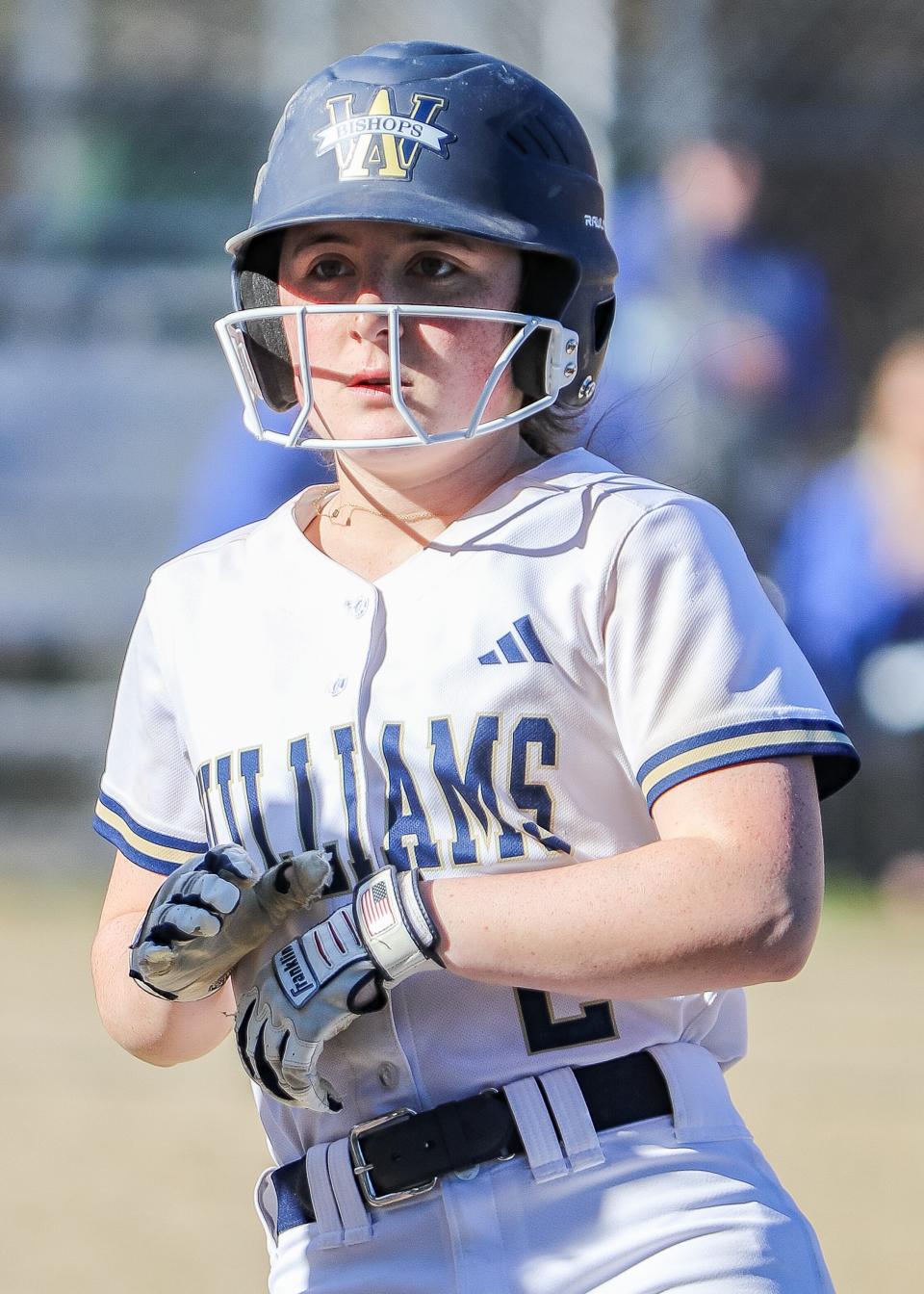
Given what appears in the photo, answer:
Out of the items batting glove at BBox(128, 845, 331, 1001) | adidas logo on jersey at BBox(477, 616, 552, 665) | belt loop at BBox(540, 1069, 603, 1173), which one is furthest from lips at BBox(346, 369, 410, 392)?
belt loop at BBox(540, 1069, 603, 1173)

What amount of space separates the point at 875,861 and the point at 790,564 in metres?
1.27

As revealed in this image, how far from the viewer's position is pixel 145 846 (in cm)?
190

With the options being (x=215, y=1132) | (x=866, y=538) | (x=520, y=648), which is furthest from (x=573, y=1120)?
(x=866, y=538)

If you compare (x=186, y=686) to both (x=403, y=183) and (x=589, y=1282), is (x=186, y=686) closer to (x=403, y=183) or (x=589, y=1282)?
(x=403, y=183)

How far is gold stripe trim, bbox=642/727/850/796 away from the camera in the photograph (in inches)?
61.6

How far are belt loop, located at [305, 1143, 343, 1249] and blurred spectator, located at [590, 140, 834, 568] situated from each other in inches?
172

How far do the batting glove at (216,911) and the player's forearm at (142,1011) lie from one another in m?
0.15

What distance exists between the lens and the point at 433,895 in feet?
5.13

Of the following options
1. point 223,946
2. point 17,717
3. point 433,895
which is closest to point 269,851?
point 223,946

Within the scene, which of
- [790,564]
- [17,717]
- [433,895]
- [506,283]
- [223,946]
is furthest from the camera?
[17,717]

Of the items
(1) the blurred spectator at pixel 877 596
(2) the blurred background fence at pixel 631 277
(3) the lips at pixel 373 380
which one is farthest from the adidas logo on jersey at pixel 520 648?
(1) the blurred spectator at pixel 877 596

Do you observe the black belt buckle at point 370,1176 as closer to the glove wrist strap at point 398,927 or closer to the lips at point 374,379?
the glove wrist strap at point 398,927

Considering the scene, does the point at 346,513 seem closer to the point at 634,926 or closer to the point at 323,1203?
the point at 634,926

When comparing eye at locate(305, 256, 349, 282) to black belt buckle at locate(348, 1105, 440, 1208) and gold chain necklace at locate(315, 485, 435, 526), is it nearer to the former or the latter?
gold chain necklace at locate(315, 485, 435, 526)
